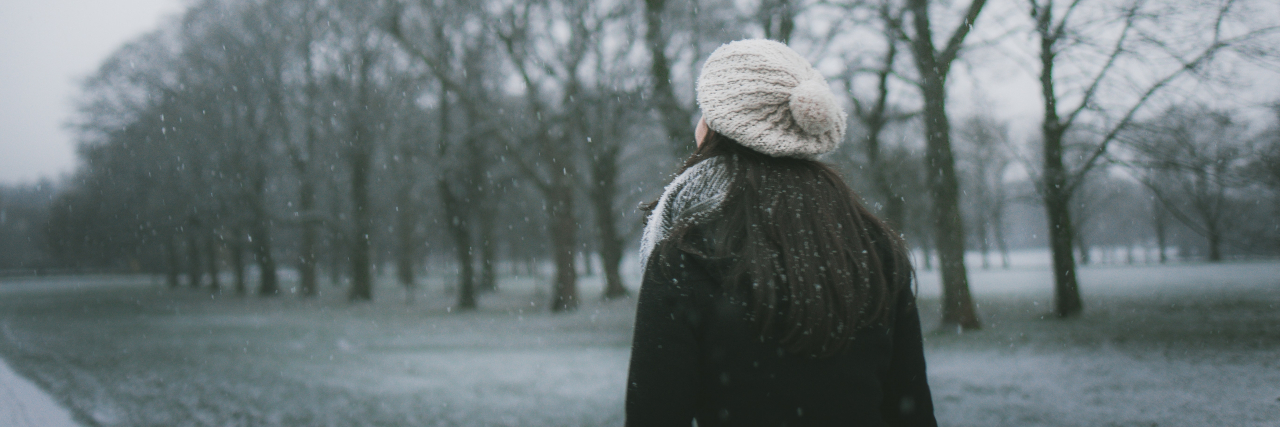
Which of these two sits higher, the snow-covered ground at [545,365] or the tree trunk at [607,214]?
the tree trunk at [607,214]

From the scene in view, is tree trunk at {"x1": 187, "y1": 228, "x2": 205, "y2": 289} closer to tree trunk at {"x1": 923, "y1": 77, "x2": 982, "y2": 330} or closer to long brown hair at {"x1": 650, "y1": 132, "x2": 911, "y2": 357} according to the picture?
tree trunk at {"x1": 923, "y1": 77, "x2": 982, "y2": 330}

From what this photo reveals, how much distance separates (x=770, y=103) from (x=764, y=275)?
1.18 feet

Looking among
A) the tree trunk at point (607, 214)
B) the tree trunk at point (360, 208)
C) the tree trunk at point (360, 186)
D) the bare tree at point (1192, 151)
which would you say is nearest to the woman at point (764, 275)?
the bare tree at point (1192, 151)

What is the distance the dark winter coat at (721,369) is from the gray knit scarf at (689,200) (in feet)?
0.30

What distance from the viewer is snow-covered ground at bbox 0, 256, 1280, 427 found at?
6.41m

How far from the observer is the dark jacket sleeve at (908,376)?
1.57 meters

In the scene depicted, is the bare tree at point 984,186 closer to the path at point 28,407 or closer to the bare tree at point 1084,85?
the bare tree at point 1084,85

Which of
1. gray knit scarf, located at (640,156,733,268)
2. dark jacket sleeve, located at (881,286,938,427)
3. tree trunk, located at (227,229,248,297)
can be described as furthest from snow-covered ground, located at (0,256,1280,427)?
tree trunk, located at (227,229,248,297)

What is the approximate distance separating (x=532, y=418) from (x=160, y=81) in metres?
18.2

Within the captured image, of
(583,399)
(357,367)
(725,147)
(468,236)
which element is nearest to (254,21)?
(468,236)

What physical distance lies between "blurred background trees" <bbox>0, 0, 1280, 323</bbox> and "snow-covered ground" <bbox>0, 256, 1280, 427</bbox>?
143cm

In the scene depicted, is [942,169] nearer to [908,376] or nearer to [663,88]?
[663,88]

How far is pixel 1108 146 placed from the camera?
384 inches

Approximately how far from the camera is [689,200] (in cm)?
146
